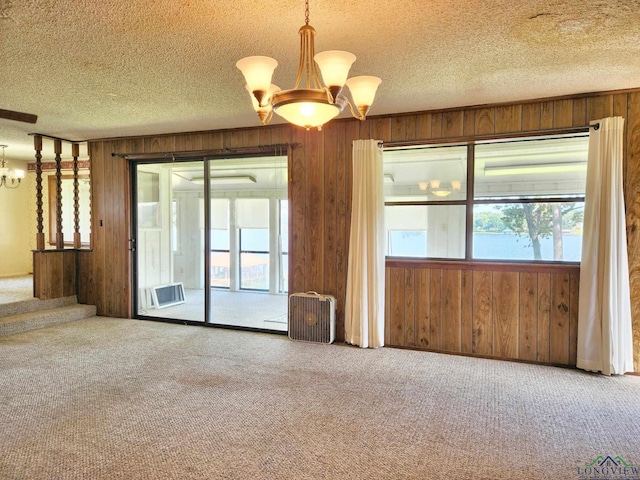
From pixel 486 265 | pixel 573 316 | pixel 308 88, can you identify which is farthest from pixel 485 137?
pixel 308 88

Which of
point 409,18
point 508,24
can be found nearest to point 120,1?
point 409,18

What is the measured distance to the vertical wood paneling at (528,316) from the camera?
13.2ft

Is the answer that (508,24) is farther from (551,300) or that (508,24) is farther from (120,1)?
(551,300)

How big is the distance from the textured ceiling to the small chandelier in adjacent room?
10.6ft

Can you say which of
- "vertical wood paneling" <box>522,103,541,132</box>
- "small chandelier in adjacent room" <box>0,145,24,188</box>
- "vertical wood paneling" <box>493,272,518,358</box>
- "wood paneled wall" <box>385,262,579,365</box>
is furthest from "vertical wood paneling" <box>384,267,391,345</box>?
"small chandelier in adjacent room" <box>0,145,24,188</box>

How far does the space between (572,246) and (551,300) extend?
0.54 metres

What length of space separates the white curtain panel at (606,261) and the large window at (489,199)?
261 millimetres

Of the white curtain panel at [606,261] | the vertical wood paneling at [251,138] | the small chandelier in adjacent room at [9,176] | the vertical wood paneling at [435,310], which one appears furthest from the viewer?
the small chandelier in adjacent room at [9,176]

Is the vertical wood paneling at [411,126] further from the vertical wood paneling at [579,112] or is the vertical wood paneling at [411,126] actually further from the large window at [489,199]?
the vertical wood paneling at [579,112]

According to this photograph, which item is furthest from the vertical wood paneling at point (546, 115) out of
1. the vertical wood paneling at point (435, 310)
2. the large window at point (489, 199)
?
the vertical wood paneling at point (435, 310)

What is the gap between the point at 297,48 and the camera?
281 cm

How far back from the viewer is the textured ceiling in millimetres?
2287

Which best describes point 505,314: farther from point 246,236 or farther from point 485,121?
point 246,236

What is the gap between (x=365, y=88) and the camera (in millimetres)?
2389
